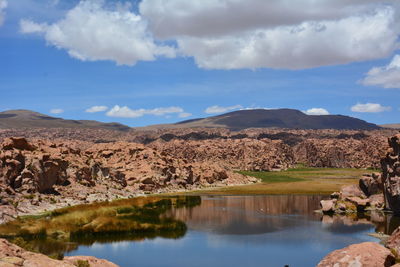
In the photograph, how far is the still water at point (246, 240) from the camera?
1620 inches

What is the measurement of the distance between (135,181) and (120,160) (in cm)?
2128

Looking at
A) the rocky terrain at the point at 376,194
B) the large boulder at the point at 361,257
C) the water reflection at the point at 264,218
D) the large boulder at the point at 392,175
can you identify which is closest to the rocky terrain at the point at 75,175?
the water reflection at the point at 264,218

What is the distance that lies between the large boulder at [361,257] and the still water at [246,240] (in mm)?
13397

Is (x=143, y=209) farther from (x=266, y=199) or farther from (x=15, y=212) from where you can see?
(x=266, y=199)

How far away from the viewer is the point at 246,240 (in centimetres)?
5081

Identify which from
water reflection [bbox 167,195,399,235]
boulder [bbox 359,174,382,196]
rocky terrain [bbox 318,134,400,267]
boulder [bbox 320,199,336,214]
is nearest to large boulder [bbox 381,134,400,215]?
rocky terrain [bbox 318,134,400,267]

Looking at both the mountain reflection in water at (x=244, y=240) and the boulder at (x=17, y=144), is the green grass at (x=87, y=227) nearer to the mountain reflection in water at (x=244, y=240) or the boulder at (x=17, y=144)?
the mountain reflection in water at (x=244, y=240)

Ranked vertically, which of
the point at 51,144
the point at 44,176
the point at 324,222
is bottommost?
the point at 324,222

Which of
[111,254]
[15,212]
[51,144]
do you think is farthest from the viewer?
[51,144]

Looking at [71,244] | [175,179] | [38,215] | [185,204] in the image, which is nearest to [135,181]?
[175,179]

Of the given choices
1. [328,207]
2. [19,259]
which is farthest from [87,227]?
[328,207]

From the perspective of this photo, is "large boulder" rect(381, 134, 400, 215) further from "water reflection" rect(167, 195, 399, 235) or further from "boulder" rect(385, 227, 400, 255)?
"boulder" rect(385, 227, 400, 255)

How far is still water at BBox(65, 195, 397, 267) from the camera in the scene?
41.2 m

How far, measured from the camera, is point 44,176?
77.8m
